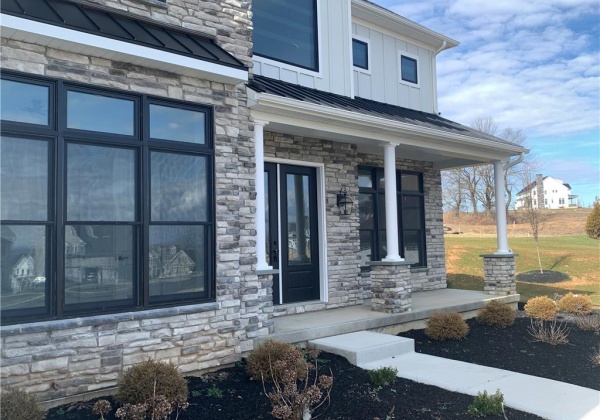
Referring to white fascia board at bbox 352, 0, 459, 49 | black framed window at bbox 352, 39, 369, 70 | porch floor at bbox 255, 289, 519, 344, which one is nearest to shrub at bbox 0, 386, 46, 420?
porch floor at bbox 255, 289, 519, 344

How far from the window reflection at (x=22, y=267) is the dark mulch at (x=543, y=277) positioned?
1623 cm

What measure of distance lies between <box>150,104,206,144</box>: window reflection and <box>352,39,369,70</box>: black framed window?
550 centimetres

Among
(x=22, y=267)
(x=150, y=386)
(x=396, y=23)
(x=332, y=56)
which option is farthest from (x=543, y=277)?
(x=22, y=267)

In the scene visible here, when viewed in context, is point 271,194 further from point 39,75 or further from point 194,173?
point 39,75

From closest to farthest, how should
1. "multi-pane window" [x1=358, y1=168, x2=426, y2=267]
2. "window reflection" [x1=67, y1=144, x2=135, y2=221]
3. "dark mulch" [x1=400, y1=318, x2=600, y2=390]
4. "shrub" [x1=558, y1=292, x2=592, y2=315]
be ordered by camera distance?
1. "window reflection" [x1=67, y1=144, x2=135, y2=221]
2. "dark mulch" [x1=400, y1=318, x2=600, y2=390]
3. "shrub" [x1=558, y1=292, x2=592, y2=315]
4. "multi-pane window" [x1=358, y1=168, x2=426, y2=267]

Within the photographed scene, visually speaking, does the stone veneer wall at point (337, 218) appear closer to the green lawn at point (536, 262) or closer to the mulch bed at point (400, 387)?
the mulch bed at point (400, 387)

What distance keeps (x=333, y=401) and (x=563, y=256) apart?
19.9m

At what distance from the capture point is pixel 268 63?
7980mm

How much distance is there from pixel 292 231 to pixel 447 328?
3.06 m

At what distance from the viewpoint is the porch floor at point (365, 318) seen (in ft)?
21.3

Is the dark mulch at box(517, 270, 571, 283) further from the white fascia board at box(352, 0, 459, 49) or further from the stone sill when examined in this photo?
the stone sill

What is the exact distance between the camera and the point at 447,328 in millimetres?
7191

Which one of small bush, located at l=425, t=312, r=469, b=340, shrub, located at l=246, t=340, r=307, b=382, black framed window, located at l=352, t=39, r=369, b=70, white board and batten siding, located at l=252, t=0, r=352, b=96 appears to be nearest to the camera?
shrub, located at l=246, t=340, r=307, b=382

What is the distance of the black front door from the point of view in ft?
26.2
